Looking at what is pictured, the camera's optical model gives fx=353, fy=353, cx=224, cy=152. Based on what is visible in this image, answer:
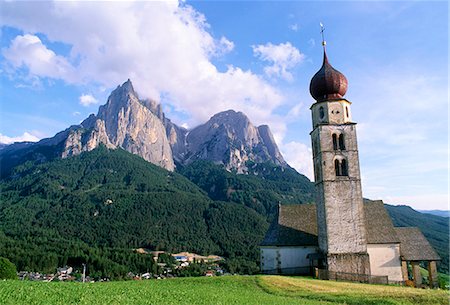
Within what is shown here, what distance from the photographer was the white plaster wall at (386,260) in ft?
117

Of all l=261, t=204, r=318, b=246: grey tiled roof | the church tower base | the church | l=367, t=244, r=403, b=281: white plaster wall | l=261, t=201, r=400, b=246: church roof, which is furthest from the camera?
l=261, t=204, r=318, b=246: grey tiled roof

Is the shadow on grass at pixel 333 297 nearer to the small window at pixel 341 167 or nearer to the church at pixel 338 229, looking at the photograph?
the church at pixel 338 229

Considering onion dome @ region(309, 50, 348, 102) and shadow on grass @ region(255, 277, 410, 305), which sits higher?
onion dome @ region(309, 50, 348, 102)

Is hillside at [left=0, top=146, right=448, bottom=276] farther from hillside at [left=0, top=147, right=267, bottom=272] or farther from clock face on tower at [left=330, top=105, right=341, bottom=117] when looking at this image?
clock face on tower at [left=330, top=105, right=341, bottom=117]

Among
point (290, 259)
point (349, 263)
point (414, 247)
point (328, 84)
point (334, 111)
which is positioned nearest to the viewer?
point (349, 263)

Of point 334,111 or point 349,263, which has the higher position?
point 334,111

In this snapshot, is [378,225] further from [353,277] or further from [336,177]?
[336,177]

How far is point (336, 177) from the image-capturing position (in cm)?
3619

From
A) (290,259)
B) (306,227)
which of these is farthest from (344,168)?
(290,259)

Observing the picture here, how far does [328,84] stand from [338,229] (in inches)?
599

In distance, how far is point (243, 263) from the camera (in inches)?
4983

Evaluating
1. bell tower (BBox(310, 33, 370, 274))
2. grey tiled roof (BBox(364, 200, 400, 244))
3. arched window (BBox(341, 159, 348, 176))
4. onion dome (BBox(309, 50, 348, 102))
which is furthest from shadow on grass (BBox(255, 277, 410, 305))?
onion dome (BBox(309, 50, 348, 102))

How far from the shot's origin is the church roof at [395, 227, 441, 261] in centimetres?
3625

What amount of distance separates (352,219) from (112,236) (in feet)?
466
